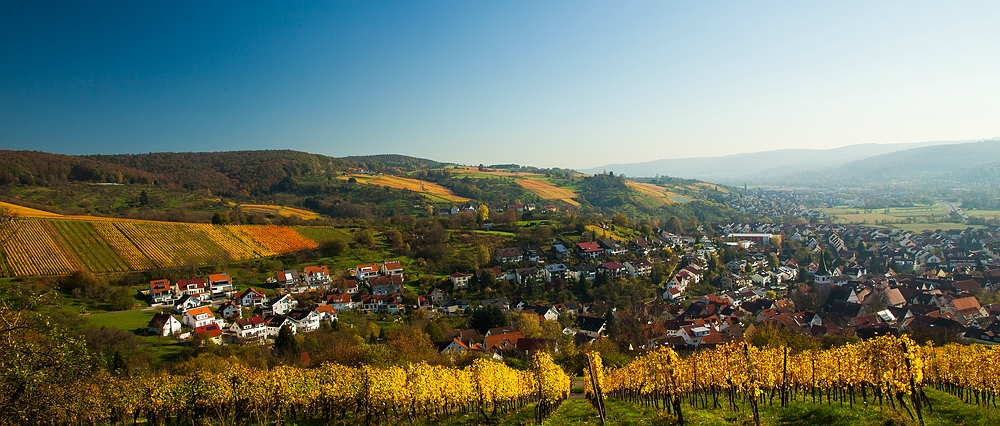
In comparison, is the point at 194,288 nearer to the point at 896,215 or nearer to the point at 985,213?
the point at 896,215

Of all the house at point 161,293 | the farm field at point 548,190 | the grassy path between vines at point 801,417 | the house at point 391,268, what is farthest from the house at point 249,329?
the farm field at point 548,190

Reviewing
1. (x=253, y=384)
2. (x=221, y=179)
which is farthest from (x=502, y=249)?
(x=221, y=179)

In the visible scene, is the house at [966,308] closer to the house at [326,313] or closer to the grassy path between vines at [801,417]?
the grassy path between vines at [801,417]

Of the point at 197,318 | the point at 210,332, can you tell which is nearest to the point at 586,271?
the point at 210,332

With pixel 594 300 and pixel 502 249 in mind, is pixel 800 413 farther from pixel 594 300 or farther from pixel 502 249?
pixel 502 249

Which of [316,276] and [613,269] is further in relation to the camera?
[613,269]

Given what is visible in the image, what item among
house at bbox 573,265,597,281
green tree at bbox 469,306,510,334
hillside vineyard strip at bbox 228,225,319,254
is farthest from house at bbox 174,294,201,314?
house at bbox 573,265,597,281

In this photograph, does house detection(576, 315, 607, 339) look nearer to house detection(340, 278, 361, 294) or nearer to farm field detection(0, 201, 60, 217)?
house detection(340, 278, 361, 294)
